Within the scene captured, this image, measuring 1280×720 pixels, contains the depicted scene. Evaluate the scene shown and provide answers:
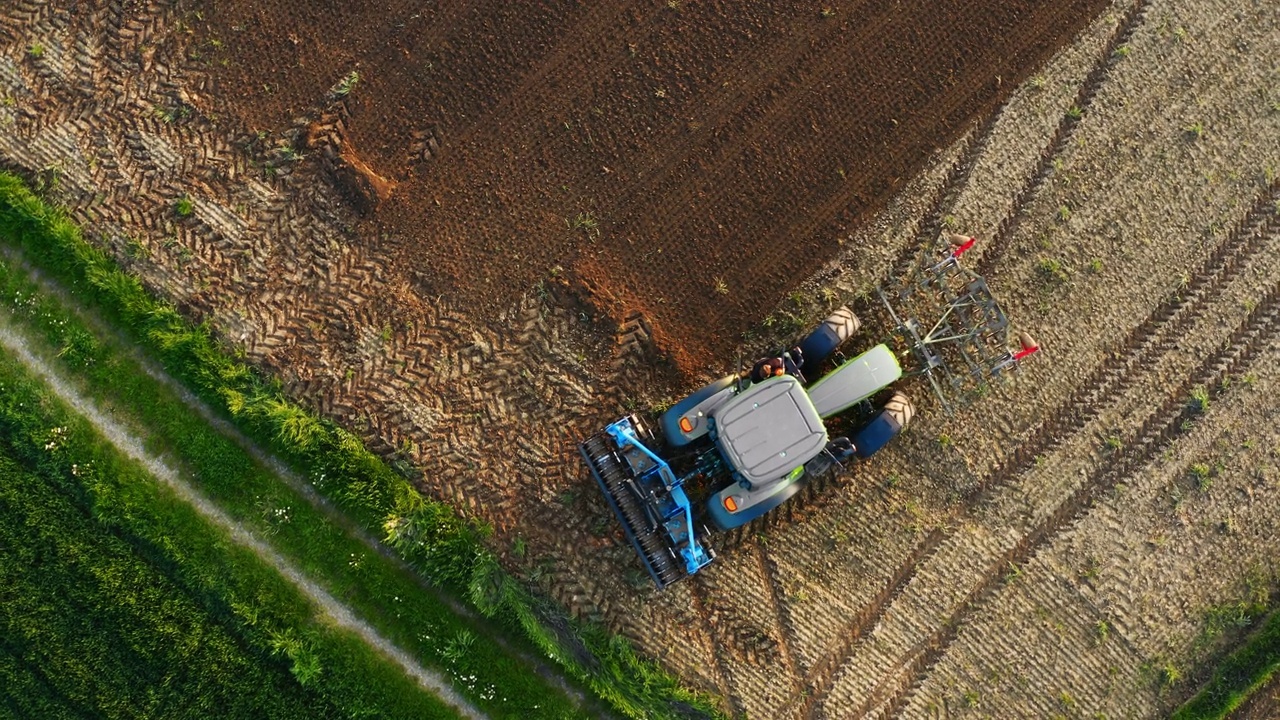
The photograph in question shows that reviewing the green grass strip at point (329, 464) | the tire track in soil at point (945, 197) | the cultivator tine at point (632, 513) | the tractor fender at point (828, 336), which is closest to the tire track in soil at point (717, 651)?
the green grass strip at point (329, 464)

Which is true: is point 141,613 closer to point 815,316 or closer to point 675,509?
point 675,509

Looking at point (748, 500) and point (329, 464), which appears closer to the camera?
point (748, 500)

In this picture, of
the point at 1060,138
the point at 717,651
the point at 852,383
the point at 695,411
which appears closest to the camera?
the point at 695,411

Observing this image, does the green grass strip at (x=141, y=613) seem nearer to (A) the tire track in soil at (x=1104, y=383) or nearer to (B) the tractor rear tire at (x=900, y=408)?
(A) the tire track in soil at (x=1104, y=383)

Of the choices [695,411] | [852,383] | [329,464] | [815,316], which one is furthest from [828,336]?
[329,464]

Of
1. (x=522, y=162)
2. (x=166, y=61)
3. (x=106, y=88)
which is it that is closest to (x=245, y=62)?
(x=166, y=61)

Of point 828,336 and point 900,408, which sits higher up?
point 828,336

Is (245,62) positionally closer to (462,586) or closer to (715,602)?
(462,586)
